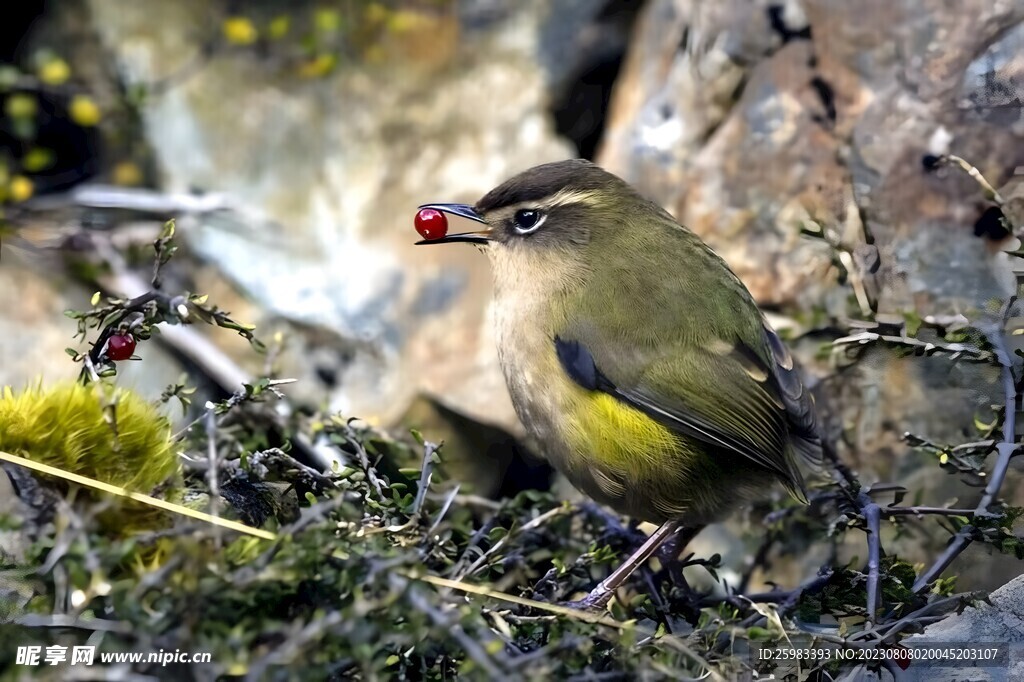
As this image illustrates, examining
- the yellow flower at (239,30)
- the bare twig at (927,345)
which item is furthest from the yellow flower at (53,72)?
the bare twig at (927,345)

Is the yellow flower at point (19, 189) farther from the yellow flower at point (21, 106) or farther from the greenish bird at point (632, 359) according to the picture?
the greenish bird at point (632, 359)

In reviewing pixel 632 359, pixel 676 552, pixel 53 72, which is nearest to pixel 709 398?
pixel 632 359

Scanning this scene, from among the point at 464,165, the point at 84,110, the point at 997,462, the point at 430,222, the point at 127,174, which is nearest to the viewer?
the point at 997,462

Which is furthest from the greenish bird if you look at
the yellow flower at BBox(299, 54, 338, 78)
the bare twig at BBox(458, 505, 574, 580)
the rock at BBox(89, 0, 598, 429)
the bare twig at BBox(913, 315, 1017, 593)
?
the yellow flower at BBox(299, 54, 338, 78)

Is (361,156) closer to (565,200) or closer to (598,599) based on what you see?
(565,200)

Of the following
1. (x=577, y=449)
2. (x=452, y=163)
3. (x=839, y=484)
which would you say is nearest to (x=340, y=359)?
(x=452, y=163)

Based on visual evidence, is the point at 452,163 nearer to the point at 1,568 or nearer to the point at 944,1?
the point at 944,1

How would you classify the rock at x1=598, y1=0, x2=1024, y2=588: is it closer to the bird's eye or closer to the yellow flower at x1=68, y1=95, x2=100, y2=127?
the bird's eye
